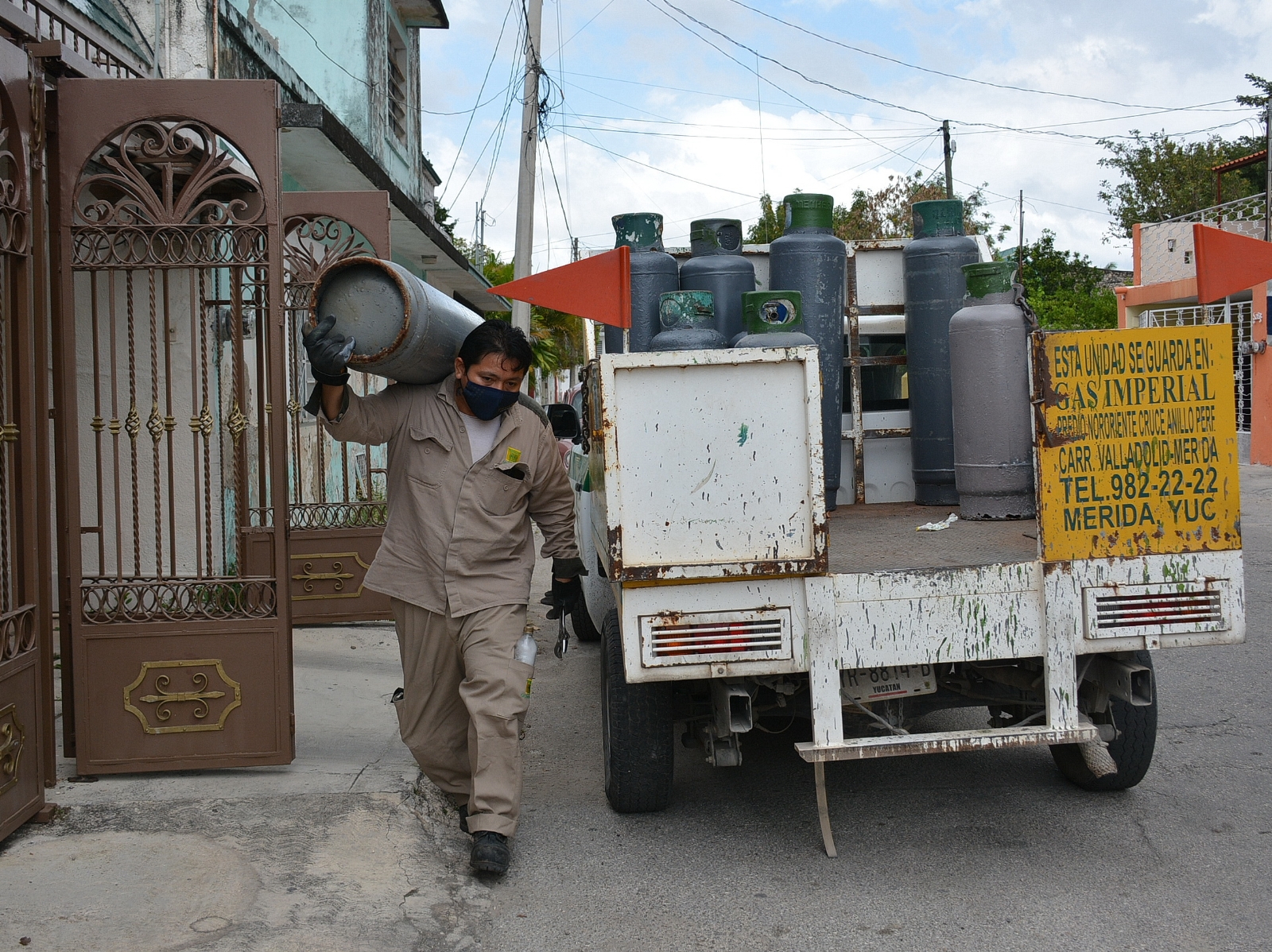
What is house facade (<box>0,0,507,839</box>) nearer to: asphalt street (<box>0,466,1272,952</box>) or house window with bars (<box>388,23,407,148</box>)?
asphalt street (<box>0,466,1272,952</box>)

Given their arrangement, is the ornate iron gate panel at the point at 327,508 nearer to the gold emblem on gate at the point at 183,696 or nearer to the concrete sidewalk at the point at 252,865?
the gold emblem on gate at the point at 183,696

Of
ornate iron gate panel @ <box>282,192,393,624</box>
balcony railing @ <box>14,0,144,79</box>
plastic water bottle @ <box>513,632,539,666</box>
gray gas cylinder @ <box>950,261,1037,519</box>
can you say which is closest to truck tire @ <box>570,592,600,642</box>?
ornate iron gate panel @ <box>282,192,393,624</box>

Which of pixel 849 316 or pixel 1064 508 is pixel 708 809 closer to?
pixel 1064 508

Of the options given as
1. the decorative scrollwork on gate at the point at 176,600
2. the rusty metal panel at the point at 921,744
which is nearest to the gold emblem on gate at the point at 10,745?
the decorative scrollwork on gate at the point at 176,600

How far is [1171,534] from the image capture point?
371 cm

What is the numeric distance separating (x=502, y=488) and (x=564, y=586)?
0.49 metres

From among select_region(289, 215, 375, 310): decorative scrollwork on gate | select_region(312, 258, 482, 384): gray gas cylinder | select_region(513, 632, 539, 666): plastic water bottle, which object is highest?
select_region(289, 215, 375, 310): decorative scrollwork on gate

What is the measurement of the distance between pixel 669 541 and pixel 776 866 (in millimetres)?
1183

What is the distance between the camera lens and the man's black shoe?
3713 millimetres

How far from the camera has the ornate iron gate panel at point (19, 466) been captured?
12.2 ft

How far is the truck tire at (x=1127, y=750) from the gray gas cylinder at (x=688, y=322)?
1.97 meters

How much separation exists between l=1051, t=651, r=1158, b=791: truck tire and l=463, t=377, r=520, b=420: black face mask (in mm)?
2317

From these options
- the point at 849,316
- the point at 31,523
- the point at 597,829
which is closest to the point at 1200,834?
the point at 597,829

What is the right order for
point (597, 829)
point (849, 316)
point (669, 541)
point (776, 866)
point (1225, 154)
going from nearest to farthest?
point (669, 541) → point (776, 866) → point (597, 829) → point (849, 316) → point (1225, 154)
